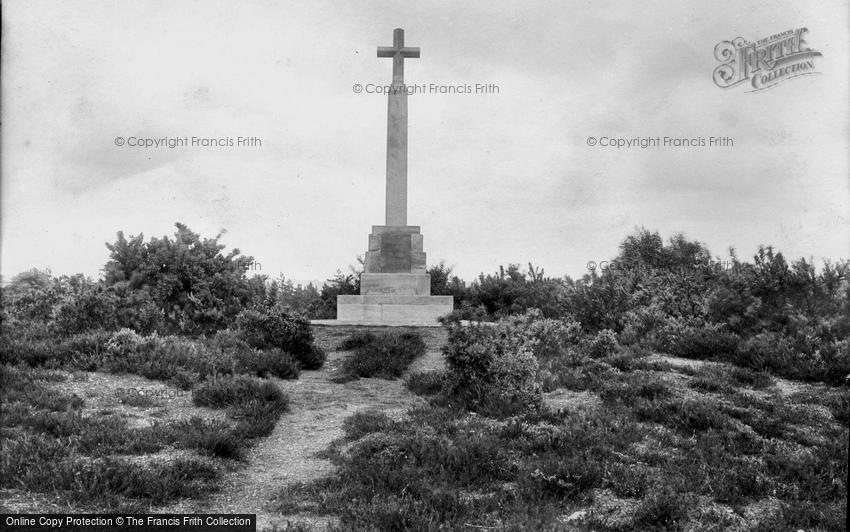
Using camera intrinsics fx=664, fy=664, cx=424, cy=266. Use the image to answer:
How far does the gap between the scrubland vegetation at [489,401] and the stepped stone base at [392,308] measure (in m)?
2.85

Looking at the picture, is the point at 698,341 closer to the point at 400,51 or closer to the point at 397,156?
the point at 397,156

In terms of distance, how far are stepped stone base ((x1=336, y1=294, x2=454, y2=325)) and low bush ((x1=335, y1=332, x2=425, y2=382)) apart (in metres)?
3.18

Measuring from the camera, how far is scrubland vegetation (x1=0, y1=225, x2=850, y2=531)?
547cm

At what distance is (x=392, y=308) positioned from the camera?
17766mm

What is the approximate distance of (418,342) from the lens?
13.9m

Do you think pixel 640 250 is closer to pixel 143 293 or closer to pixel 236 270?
pixel 236 270

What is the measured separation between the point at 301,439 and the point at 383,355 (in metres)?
4.97

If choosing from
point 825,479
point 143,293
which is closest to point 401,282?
point 143,293

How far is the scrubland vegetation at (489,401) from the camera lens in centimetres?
547

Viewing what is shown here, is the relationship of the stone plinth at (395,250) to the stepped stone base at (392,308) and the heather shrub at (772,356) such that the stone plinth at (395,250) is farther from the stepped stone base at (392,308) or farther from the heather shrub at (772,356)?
the heather shrub at (772,356)

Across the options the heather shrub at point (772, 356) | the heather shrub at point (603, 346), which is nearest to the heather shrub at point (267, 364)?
the heather shrub at point (603, 346)

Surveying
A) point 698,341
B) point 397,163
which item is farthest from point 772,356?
point 397,163

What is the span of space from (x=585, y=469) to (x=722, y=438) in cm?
193

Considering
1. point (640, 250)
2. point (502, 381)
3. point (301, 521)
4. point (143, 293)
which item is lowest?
point (301, 521)
